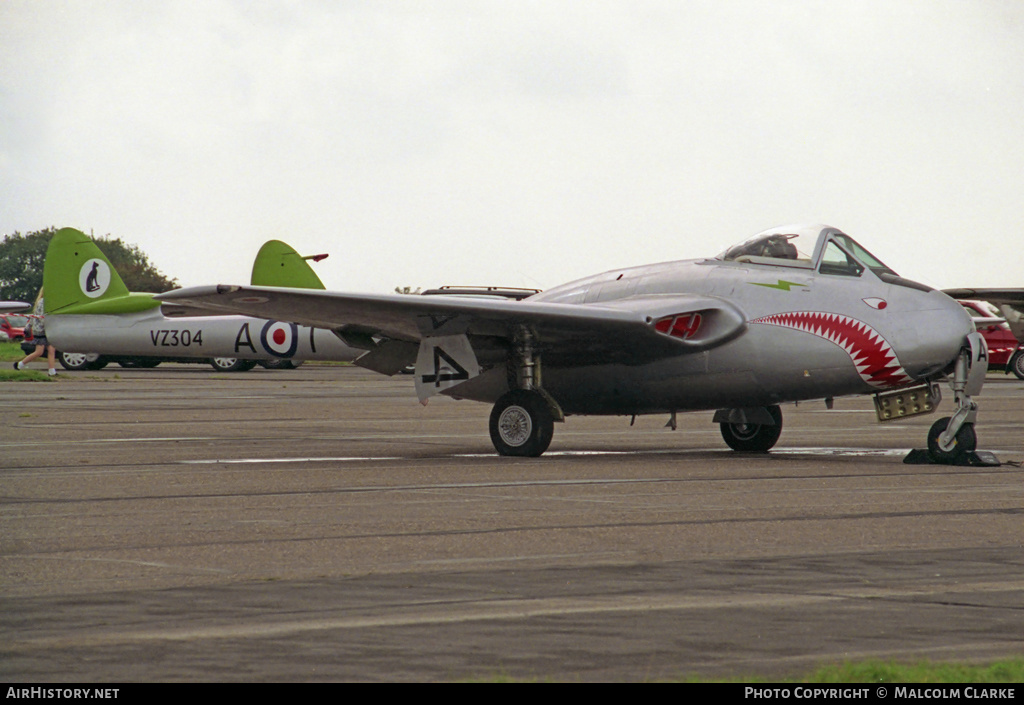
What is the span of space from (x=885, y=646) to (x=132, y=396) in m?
26.4

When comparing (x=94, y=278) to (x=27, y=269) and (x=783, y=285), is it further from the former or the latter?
(x=27, y=269)

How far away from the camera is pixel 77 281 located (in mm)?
41094

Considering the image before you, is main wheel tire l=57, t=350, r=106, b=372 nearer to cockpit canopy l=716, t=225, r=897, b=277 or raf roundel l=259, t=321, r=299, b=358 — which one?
raf roundel l=259, t=321, r=299, b=358

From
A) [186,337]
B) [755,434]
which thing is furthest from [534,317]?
[186,337]

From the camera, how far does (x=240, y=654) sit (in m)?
5.07

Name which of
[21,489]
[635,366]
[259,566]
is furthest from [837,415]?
[259,566]

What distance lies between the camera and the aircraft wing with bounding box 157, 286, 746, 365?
571 inches

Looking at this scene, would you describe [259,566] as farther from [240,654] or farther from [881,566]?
[881,566]

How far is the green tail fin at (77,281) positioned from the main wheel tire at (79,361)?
547 centimetres

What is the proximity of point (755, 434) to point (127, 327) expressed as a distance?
95.4 feet

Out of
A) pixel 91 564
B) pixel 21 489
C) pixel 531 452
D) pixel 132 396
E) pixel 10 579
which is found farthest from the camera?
pixel 132 396

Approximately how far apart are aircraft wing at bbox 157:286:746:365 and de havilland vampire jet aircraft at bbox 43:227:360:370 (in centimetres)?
2430

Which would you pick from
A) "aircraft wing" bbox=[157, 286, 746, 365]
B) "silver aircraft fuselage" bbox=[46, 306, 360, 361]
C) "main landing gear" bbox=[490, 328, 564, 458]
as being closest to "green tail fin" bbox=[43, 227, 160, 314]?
"silver aircraft fuselage" bbox=[46, 306, 360, 361]

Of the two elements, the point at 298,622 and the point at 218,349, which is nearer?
the point at 298,622
